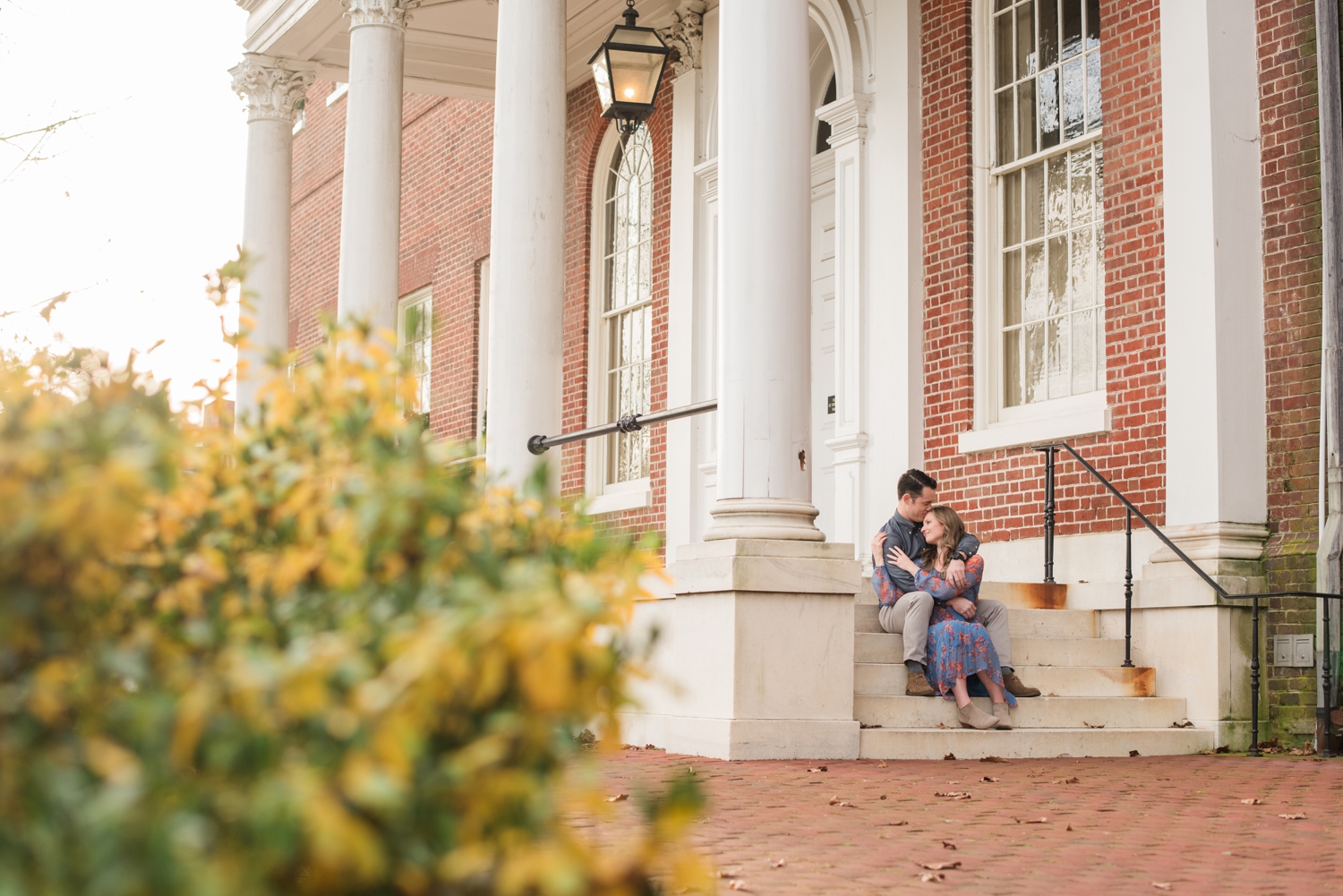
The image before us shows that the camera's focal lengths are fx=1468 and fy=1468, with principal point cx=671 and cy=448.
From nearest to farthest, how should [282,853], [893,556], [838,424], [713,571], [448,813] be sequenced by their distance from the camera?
[282,853] → [448,813] → [713,571] → [893,556] → [838,424]

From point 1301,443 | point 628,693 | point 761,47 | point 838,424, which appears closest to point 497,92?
point 761,47

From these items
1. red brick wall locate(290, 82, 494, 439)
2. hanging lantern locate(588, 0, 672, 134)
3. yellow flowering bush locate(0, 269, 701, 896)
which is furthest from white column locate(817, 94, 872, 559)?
yellow flowering bush locate(0, 269, 701, 896)

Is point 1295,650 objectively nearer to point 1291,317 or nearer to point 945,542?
point 1291,317

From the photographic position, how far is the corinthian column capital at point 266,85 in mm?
14469

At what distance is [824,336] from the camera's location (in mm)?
12250

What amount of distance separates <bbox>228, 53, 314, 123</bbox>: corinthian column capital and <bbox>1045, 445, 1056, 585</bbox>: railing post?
877 centimetres

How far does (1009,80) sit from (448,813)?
10.1m

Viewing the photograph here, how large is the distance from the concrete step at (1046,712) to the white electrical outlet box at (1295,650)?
60 cm

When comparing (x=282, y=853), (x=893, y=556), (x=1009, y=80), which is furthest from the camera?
(x=1009, y=80)

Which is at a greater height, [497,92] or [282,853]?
[497,92]

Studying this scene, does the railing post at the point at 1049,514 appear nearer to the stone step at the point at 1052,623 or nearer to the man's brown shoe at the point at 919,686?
the stone step at the point at 1052,623

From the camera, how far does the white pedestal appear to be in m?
7.12

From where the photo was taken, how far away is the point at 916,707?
7613 millimetres

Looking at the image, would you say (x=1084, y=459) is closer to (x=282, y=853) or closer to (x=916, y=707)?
(x=916, y=707)
